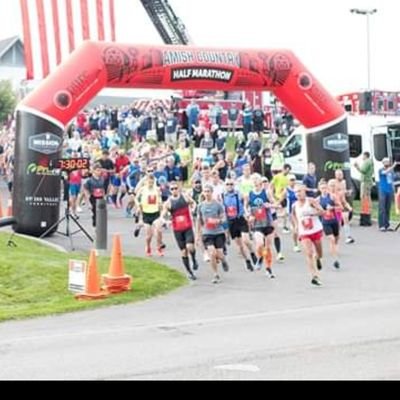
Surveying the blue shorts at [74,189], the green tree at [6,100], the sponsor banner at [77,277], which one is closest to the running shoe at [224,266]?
the sponsor banner at [77,277]

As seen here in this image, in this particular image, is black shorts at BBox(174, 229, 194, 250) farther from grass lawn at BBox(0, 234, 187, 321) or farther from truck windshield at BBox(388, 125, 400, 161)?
truck windshield at BBox(388, 125, 400, 161)

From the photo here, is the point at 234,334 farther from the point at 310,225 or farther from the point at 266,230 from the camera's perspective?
the point at 266,230

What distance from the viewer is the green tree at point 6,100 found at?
5950 centimetres

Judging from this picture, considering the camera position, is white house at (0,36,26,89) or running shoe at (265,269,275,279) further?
white house at (0,36,26,89)

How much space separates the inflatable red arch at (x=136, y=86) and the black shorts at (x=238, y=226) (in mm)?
5281

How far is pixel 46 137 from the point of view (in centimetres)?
1914

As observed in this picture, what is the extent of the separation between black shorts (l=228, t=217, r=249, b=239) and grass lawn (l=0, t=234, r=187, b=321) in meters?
1.51

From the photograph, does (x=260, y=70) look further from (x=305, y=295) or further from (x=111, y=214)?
(x=305, y=295)

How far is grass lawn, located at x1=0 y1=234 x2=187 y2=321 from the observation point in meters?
12.5

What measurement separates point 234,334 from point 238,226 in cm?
637

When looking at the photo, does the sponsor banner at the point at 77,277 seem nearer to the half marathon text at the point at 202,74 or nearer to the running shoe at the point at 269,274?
the running shoe at the point at 269,274

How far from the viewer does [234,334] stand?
9805mm

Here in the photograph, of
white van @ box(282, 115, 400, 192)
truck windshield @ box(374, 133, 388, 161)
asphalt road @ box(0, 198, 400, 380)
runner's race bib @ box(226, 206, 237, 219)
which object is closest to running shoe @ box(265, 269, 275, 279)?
asphalt road @ box(0, 198, 400, 380)
